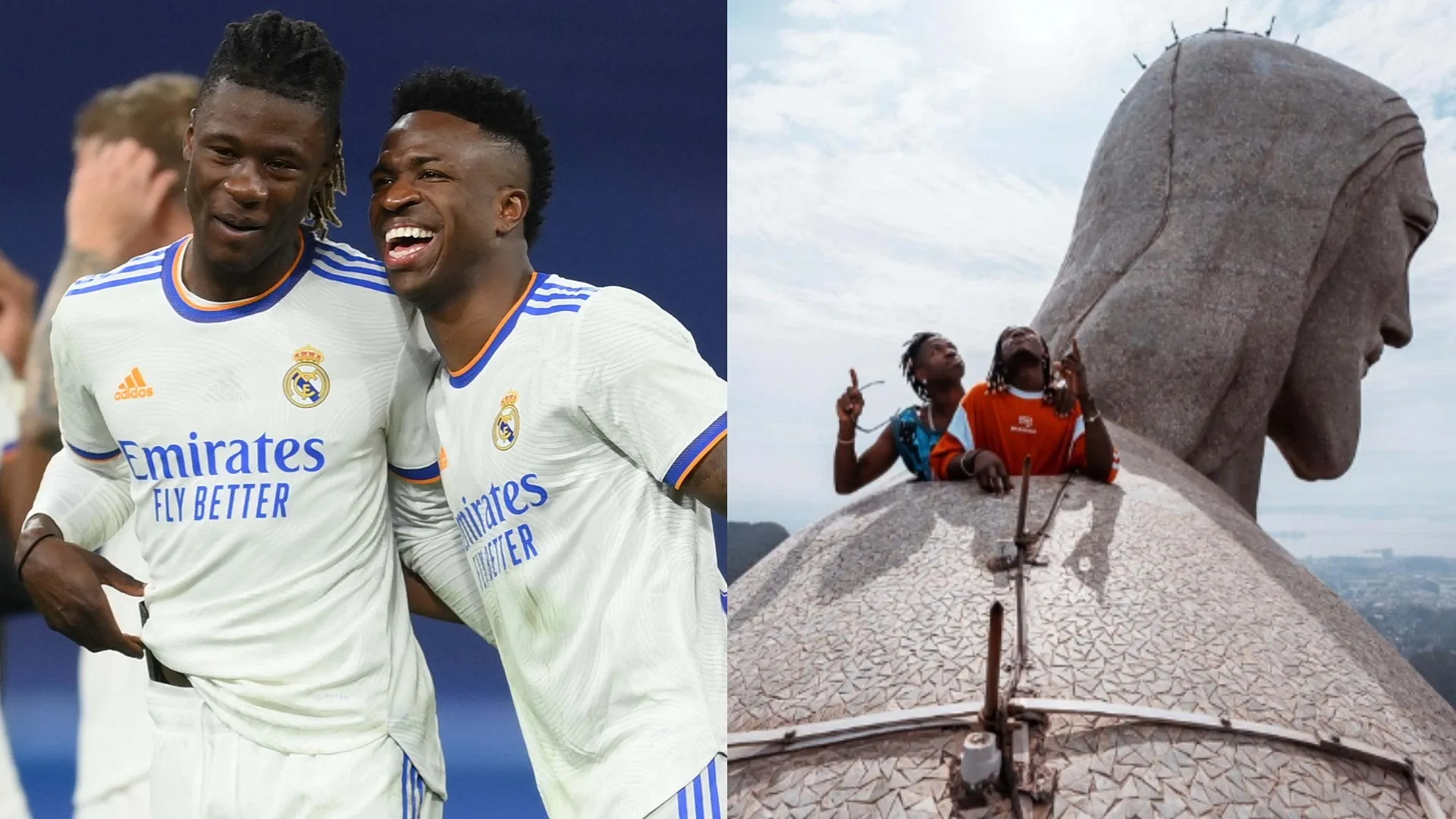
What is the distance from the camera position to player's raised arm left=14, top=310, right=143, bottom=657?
274 centimetres

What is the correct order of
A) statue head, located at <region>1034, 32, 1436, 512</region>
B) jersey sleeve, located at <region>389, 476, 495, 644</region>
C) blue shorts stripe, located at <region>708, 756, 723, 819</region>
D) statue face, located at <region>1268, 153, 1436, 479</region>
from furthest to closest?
1. statue face, located at <region>1268, 153, 1436, 479</region>
2. statue head, located at <region>1034, 32, 1436, 512</region>
3. jersey sleeve, located at <region>389, 476, 495, 644</region>
4. blue shorts stripe, located at <region>708, 756, 723, 819</region>

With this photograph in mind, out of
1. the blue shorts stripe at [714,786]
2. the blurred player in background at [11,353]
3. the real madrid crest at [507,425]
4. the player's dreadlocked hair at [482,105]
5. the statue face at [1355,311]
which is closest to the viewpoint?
the blue shorts stripe at [714,786]

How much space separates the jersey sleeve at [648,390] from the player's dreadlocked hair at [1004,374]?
1.66 m

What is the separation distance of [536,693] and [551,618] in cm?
15

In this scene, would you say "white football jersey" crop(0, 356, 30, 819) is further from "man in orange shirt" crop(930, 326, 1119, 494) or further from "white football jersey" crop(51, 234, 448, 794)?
"man in orange shirt" crop(930, 326, 1119, 494)

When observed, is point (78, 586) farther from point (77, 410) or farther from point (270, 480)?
point (270, 480)

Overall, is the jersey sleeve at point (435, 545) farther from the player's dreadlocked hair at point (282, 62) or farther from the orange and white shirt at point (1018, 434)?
the orange and white shirt at point (1018, 434)

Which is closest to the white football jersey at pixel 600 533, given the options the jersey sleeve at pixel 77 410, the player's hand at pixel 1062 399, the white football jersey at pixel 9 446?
the jersey sleeve at pixel 77 410

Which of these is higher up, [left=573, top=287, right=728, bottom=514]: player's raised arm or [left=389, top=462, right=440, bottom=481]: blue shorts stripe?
[left=573, top=287, right=728, bottom=514]: player's raised arm

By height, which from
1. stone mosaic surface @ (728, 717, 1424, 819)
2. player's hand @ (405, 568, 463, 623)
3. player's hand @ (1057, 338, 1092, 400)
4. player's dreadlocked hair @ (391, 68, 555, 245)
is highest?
player's dreadlocked hair @ (391, 68, 555, 245)

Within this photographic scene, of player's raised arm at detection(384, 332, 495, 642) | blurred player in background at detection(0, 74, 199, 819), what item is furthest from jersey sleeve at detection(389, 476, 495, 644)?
blurred player in background at detection(0, 74, 199, 819)

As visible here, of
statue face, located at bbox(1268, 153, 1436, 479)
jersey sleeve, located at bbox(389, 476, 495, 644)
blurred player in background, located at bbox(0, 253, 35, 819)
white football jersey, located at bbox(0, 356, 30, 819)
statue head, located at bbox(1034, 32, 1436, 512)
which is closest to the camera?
jersey sleeve, located at bbox(389, 476, 495, 644)

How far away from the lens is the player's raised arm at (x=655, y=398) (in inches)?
92.1

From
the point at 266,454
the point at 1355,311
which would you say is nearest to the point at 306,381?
the point at 266,454
